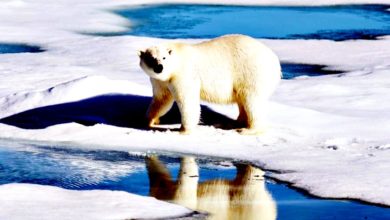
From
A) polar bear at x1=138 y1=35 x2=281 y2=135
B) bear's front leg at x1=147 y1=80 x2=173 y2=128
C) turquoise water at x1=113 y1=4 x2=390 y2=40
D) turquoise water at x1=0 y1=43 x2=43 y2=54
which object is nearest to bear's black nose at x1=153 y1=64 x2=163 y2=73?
polar bear at x1=138 y1=35 x2=281 y2=135

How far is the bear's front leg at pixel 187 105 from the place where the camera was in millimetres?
8625

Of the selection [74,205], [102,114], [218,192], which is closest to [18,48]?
[102,114]

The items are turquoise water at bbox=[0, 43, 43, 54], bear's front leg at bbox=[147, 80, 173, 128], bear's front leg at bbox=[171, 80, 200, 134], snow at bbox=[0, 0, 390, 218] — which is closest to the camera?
snow at bbox=[0, 0, 390, 218]

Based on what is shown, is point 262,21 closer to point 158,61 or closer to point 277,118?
point 277,118

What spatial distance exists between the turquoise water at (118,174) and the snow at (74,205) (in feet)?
1.26

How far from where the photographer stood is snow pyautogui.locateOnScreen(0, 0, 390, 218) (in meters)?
7.29

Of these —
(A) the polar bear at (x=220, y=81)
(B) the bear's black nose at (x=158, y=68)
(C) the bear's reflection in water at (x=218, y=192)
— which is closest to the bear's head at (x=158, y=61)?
(B) the bear's black nose at (x=158, y=68)

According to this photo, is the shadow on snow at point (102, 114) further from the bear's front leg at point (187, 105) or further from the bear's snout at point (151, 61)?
the bear's snout at point (151, 61)

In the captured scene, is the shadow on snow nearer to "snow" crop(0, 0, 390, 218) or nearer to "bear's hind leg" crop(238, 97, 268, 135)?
"snow" crop(0, 0, 390, 218)

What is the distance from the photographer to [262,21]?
21000 mm

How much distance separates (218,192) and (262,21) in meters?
14.7

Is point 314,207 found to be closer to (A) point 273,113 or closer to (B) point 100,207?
(B) point 100,207

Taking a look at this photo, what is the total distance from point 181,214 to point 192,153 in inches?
85.4

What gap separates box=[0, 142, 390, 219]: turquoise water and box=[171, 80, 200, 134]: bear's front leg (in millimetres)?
788
